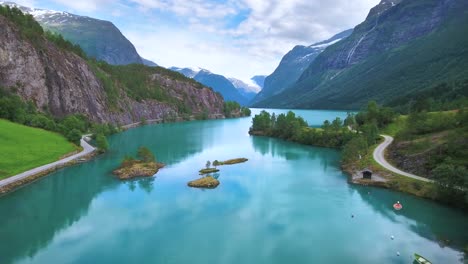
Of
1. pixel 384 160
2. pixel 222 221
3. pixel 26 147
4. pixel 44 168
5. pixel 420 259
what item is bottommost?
pixel 222 221

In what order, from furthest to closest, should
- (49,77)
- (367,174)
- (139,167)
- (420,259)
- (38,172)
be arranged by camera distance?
1. (49,77)
2. (139,167)
3. (38,172)
4. (367,174)
5. (420,259)

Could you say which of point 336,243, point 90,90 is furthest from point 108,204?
point 90,90

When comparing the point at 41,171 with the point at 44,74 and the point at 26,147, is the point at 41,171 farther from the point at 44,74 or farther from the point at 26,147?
the point at 44,74

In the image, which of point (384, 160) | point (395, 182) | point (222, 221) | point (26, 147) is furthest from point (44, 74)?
point (395, 182)

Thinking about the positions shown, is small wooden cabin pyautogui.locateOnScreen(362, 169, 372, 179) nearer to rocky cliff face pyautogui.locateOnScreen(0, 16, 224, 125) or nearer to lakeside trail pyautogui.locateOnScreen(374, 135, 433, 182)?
lakeside trail pyautogui.locateOnScreen(374, 135, 433, 182)

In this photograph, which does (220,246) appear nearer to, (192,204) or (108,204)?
(192,204)

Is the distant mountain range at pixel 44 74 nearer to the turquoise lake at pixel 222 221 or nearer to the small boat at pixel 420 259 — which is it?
the turquoise lake at pixel 222 221
